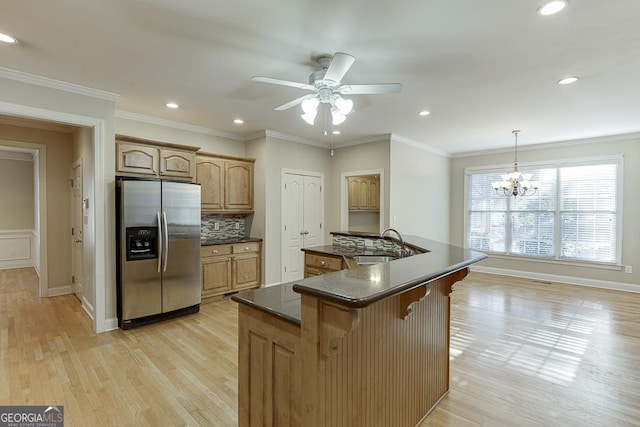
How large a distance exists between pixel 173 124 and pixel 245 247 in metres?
2.21

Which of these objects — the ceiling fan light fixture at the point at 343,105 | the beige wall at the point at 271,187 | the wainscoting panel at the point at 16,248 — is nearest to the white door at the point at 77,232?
the beige wall at the point at 271,187

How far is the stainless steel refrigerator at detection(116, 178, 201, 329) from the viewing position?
11.6ft

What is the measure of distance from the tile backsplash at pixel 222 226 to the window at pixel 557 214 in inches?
208

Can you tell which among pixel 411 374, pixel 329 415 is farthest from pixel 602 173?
pixel 329 415

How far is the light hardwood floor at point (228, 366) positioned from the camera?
216 centimetres

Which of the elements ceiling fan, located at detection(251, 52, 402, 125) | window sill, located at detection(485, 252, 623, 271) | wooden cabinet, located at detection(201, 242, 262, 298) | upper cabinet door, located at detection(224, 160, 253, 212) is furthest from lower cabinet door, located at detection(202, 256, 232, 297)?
window sill, located at detection(485, 252, 623, 271)

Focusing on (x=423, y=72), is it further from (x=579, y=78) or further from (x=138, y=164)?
(x=138, y=164)

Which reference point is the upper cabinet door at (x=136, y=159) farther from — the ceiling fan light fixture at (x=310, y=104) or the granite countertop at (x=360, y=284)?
the granite countertop at (x=360, y=284)

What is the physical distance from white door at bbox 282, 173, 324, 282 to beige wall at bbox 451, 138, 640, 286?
3838 millimetres

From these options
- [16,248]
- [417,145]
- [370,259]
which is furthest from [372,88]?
[16,248]

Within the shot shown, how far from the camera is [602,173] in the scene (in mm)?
5656

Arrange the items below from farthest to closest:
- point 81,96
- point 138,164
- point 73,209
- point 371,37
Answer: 1. point 73,209
2. point 138,164
3. point 81,96
4. point 371,37

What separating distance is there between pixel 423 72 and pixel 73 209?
5.51 meters

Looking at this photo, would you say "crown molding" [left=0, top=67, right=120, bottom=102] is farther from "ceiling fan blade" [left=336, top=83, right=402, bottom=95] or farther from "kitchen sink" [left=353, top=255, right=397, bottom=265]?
"kitchen sink" [left=353, top=255, right=397, bottom=265]
